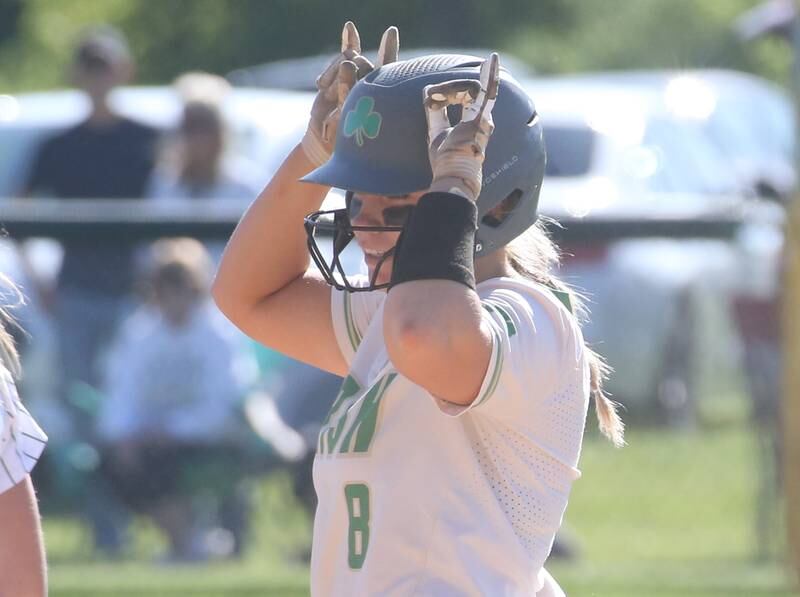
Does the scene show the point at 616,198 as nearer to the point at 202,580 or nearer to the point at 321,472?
the point at 202,580

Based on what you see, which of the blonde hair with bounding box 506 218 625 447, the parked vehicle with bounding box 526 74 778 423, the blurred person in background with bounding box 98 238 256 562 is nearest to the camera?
the blonde hair with bounding box 506 218 625 447

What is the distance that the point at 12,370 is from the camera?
3.36 meters

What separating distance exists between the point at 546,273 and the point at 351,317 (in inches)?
16.4

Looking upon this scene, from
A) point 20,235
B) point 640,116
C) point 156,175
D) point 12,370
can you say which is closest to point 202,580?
point 20,235

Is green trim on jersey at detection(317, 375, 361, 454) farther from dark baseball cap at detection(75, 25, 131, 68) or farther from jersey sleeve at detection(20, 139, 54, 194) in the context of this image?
dark baseball cap at detection(75, 25, 131, 68)

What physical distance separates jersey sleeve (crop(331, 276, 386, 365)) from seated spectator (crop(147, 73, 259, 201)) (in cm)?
510

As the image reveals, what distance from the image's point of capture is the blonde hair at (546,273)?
328 centimetres

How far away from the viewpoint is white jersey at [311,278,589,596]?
9.70ft

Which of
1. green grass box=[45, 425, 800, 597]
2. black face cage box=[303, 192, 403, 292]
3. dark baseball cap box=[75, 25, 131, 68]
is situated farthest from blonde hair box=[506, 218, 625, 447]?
dark baseball cap box=[75, 25, 131, 68]

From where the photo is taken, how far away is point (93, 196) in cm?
916

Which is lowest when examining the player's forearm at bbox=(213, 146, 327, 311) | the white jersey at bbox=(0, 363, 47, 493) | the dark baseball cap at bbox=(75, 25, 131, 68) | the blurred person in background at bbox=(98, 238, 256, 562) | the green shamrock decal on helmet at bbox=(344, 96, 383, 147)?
the blurred person in background at bbox=(98, 238, 256, 562)

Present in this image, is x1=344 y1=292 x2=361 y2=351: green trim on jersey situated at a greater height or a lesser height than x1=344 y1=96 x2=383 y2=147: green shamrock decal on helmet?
lesser

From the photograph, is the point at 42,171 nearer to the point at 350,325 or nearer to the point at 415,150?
the point at 350,325

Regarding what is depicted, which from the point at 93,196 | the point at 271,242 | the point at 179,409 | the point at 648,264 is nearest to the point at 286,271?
the point at 271,242
